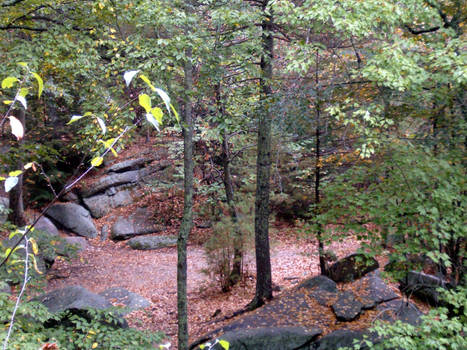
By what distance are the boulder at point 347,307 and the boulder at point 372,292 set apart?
14 centimetres

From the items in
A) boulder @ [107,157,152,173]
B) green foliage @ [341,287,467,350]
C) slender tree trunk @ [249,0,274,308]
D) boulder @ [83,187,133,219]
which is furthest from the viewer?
boulder @ [107,157,152,173]

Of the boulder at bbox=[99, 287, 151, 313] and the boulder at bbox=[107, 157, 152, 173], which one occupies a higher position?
the boulder at bbox=[107, 157, 152, 173]

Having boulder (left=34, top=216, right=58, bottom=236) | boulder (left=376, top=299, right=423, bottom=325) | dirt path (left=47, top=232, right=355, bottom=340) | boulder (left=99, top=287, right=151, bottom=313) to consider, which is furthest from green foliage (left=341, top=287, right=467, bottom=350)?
boulder (left=34, top=216, right=58, bottom=236)

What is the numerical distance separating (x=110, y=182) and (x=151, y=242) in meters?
4.19

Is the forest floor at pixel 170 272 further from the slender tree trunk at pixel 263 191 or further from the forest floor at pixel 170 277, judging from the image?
the slender tree trunk at pixel 263 191

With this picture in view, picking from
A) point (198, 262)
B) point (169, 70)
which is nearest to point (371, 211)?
point (169, 70)

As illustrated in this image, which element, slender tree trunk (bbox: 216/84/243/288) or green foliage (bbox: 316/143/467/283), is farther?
slender tree trunk (bbox: 216/84/243/288)

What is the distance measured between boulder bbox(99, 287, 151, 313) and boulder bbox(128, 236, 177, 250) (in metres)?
4.16

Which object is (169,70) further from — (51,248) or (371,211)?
(51,248)

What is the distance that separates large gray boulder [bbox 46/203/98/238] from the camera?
1440 centimetres

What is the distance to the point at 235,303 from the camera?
8680 mm

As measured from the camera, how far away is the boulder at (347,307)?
615 cm

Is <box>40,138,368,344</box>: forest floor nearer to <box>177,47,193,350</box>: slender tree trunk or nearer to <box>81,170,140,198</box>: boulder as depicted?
<box>177,47,193,350</box>: slender tree trunk

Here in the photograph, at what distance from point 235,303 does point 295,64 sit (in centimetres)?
579
